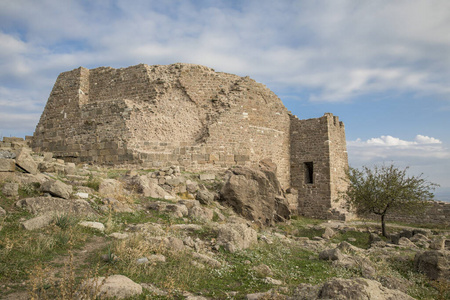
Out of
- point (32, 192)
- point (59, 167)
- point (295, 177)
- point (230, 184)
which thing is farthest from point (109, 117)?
point (295, 177)

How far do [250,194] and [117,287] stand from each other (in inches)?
379

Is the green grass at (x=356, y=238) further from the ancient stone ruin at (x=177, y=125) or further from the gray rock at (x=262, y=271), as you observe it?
the gray rock at (x=262, y=271)

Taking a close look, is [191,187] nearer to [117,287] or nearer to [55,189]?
[55,189]

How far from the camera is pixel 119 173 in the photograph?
527 inches

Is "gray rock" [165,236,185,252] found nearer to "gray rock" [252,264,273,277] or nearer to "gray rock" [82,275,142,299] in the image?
"gray rock" [252,264,273,277]

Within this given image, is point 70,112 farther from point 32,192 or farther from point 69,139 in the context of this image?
point 32,192

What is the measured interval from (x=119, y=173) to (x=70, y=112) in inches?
233

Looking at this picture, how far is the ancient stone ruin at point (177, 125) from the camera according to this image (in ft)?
50.5

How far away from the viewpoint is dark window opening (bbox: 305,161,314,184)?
19362 mm

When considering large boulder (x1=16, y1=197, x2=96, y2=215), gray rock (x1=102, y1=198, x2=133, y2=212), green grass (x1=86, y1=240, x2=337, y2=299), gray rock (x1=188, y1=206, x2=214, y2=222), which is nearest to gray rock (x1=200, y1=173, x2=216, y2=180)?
gray rock (x1=188, y1=206, x2=214, y2=222)

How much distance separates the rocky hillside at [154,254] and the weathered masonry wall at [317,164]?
240 inches

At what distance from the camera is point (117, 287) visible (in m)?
3.93

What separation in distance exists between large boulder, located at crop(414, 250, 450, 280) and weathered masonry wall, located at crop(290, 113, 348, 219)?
10.3 metres

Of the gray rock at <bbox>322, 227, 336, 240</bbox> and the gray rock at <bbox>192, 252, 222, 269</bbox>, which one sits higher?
the gray rock at <bbox>192, 252, 222, 269</bbox>
